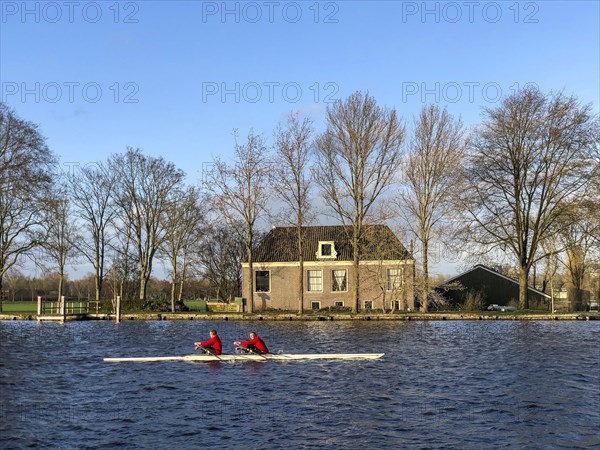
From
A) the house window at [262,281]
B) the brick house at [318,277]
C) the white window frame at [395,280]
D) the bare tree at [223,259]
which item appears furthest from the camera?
the bare tree at [223,259]

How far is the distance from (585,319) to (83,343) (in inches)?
1479

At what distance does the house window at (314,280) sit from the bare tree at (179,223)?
13.0m

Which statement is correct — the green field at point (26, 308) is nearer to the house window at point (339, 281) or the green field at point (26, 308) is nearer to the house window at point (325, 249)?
the house window at point (325, 249)

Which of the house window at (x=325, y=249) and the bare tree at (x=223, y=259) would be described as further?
the bare tree at (x=223, y=259)

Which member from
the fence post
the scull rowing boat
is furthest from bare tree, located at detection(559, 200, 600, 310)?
the fence post

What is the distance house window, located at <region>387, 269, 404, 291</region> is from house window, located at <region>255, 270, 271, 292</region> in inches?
440

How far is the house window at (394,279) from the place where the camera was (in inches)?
1986

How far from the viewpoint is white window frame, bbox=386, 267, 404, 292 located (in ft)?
165

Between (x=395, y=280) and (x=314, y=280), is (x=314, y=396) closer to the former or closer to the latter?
(x=395, y=280)

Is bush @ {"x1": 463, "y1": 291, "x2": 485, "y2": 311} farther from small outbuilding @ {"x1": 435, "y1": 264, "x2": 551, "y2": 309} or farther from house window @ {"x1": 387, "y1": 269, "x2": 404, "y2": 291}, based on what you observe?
house window @ {"x1": 387, "y1": 269, "x2": 404, "y2": 291}

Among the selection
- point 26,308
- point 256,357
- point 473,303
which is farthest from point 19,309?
point 256,357

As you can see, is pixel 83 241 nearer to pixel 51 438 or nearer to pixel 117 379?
pixel 117 379

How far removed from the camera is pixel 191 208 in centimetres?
6562

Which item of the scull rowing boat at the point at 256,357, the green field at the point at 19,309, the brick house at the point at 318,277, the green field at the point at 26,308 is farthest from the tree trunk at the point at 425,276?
the green field at the point at 19,309
